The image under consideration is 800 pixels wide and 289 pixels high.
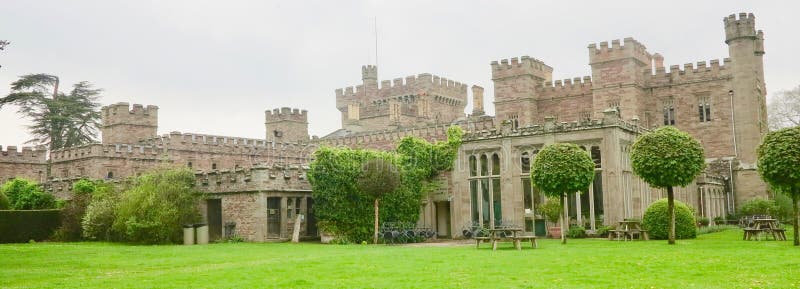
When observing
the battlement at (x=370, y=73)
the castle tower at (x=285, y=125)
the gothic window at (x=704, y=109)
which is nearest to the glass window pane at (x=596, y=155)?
the gothic window at (x=704, y=109)

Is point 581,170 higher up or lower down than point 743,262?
higher up

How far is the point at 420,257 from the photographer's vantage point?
56.7ft

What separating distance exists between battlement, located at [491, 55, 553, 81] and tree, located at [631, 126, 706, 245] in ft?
72.9

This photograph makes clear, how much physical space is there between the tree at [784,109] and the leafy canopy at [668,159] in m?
37.6

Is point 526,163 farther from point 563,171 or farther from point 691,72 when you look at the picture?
point 691,72

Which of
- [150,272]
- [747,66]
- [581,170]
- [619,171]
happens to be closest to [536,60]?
[747,66]

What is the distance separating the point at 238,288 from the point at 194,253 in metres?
9.34

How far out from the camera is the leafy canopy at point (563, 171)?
875 inches

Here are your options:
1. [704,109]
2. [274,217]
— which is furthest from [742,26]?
[274,217]

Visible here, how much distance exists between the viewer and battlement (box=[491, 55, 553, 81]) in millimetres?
43844

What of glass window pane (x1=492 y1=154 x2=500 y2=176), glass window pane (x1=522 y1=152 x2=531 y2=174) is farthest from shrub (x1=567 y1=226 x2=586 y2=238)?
glass window pane (x1=492 y1=154 x2=500 y2=176)

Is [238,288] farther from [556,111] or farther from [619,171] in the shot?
[556,111]

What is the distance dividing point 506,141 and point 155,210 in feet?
41.7

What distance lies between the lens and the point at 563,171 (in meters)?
22.2
